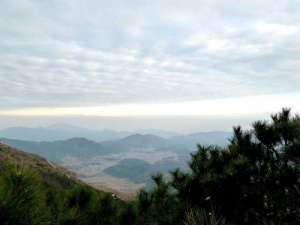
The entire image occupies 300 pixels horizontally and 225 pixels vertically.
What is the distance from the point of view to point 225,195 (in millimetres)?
8047

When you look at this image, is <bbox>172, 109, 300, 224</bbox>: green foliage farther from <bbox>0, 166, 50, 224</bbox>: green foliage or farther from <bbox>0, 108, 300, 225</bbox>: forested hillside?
<bbox>0, 166, 50, 224</bbox>: green foliage

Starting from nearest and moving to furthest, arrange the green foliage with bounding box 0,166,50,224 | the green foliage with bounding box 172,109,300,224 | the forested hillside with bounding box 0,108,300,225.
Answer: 1. the green foliage with bounding box 0,166,50,224
2. the forested hillside with bounding box 0,108,300,225
3. the green foliage with bounding box 172,109,300,224

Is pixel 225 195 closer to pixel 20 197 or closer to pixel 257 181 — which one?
pixel 257 181

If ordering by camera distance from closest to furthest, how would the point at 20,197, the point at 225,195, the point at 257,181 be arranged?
the point at 20,197 < the point at 225,195 < the point at 257,181

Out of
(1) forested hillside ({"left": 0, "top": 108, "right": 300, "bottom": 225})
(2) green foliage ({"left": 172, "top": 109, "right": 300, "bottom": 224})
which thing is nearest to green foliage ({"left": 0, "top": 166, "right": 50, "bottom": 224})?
(1) forested hillside ({"left": 0, "top": 108, "right": 300, "bottom": 225})

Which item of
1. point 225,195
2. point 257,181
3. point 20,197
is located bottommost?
point 225,195

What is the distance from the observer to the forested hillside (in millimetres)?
7066

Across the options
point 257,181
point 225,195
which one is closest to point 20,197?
point 225,195

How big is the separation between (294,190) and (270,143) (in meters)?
1.66

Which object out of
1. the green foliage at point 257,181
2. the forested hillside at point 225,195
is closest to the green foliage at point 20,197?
the forested hillside at point 225,195

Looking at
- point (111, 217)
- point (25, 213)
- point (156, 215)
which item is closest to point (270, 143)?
point (156, 215)

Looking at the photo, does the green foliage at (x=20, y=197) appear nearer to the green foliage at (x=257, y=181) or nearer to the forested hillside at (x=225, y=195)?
the forested hillside at (x=225, y=195)

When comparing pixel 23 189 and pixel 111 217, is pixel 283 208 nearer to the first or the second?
pixel 111 217

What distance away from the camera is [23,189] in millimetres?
3432
